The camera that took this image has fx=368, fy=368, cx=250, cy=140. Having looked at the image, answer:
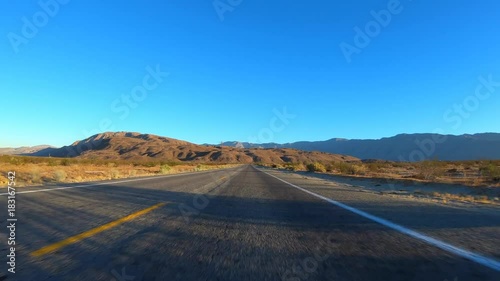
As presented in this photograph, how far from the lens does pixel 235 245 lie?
5.17m

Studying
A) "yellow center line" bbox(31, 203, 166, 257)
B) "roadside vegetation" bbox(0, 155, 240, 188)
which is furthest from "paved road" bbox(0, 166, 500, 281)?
"roadside vegetation" bbox(0, 155, 240, 188)

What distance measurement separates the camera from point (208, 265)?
4.12m

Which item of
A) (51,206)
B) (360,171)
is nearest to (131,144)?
(360,171)

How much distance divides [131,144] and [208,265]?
19318 cm

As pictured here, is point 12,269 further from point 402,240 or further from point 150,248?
point 402,240

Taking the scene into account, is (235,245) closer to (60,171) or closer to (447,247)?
(447,247)

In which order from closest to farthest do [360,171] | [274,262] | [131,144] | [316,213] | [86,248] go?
[274,262] < [86,248] < [316,213] < [360,171] < [131,144]

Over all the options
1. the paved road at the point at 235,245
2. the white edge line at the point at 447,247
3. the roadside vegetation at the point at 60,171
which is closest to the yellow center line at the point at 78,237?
the paved road at the point at 235,245

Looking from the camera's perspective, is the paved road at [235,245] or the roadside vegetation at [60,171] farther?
the roadside vegetation at [60,171]

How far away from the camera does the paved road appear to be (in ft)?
12.6

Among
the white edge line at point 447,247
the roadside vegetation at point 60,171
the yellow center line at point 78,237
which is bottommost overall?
the white edge line at point 447,247

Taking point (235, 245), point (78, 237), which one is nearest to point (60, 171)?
point (78, 237)

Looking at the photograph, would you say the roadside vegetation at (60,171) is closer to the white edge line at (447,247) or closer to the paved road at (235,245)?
the paved road at (235,245)

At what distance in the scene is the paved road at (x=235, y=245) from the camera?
3846mm
